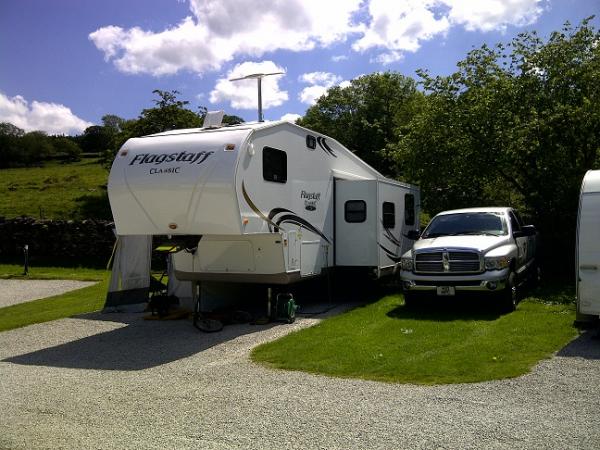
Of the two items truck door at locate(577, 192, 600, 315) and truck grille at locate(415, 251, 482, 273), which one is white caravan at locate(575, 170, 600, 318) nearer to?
truck door at locate(577, 192, 600, 315)

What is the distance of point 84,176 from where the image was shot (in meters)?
43.8

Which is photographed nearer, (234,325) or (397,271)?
(234,325)

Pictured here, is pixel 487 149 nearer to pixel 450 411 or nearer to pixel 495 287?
pixel 495 287

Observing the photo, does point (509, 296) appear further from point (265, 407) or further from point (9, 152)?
point (9, 152)

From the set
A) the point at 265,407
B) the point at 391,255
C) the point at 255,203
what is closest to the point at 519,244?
the point at 391,255

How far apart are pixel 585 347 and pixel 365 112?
44.0 metres

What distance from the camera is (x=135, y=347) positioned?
30.5 feet

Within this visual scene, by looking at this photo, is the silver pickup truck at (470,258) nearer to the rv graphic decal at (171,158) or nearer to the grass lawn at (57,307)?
the rv graphic decal at (171,158)

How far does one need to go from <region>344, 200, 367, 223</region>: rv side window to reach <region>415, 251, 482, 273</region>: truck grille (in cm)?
210

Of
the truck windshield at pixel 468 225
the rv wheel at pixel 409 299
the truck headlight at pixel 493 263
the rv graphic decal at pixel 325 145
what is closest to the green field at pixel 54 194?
the rv graphic decal at pixel 325 145

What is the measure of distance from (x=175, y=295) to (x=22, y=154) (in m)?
54.0

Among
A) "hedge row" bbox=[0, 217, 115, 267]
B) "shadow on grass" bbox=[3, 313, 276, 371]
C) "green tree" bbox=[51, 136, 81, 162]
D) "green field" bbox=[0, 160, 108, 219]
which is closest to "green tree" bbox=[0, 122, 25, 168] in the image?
"green tree" bbox=[51, 136, 81, 162]

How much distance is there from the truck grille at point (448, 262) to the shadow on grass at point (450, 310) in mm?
607

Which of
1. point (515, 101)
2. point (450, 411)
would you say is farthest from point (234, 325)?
point (515, 101)
